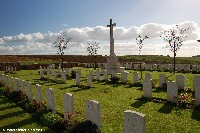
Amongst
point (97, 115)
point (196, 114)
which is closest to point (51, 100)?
point (97, 115)

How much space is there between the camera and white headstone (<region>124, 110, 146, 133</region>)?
252 inches

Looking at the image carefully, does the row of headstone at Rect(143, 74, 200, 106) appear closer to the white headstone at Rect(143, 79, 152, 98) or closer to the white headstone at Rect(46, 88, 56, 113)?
the white headstone at Rect(143, 79, 152, 98)

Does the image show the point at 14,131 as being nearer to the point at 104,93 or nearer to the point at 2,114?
the point at 2,114

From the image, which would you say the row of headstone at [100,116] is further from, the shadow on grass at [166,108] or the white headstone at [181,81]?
the white headstone at [181,81]

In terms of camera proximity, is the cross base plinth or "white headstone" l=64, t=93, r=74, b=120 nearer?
"white headstone" l=64, t=93, r=74, b=120

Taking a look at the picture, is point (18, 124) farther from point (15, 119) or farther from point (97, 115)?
point (97, 115)

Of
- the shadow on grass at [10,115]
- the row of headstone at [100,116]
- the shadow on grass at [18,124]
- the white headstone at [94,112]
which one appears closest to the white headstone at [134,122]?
the row of headstone at [100,116]

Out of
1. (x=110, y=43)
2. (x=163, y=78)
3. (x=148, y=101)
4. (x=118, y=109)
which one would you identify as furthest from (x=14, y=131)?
(x=110, y=43)

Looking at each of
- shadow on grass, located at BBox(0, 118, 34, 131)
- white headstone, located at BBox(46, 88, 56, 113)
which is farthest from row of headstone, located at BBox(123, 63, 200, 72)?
shadow on grass, located at BBox(0, 118, 34, 131)

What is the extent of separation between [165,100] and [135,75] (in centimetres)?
688

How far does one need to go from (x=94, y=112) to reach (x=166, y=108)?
17.4 feet

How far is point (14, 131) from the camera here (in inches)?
387

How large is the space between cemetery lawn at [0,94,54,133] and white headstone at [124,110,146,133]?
4.00 m

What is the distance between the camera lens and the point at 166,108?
12547 millimetres
